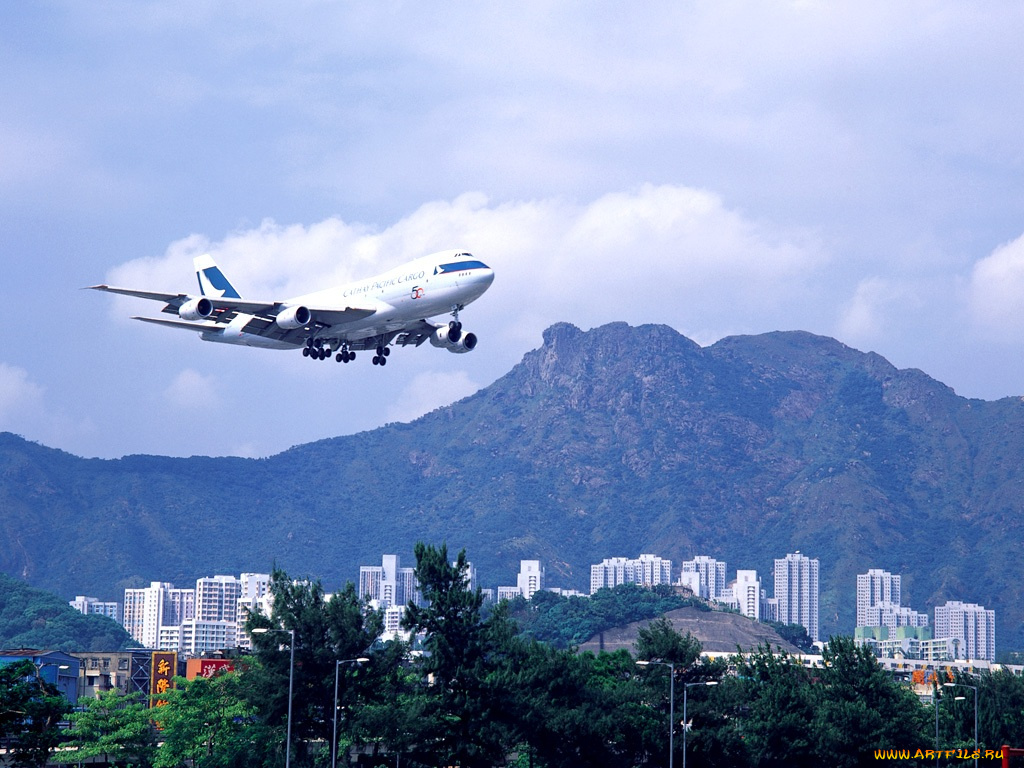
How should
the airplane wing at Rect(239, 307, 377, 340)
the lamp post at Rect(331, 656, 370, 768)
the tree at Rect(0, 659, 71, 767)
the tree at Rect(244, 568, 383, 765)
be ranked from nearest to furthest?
the tree at Rect(0, 659, 71, 767) < the lamp post at Rect(331, 656, 370, 768) < the tree at Rect(244, 568, 383, 765) < the airplane wing at Rect(239, 307, 377, 340)

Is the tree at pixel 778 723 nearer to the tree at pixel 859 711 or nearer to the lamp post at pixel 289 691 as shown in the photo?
the tree at pixel 859 711

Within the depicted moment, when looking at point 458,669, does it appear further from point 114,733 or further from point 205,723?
point 114,733

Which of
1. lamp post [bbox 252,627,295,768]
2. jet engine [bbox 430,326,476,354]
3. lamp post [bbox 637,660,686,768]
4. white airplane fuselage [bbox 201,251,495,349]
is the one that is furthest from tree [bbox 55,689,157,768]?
lamp post [bbox 637,660,686,768]

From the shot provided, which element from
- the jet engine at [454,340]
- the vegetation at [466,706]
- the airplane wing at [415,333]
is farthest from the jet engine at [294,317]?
the vegetation at [466,706]

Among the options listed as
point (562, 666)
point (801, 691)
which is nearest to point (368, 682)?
Answer: point (562, 666)

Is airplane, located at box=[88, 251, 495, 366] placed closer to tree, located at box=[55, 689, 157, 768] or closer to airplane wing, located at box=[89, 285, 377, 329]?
airplane wing, located at box=[89, 285, 377, 329]

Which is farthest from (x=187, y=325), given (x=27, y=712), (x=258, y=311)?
(x=27, y=712)
